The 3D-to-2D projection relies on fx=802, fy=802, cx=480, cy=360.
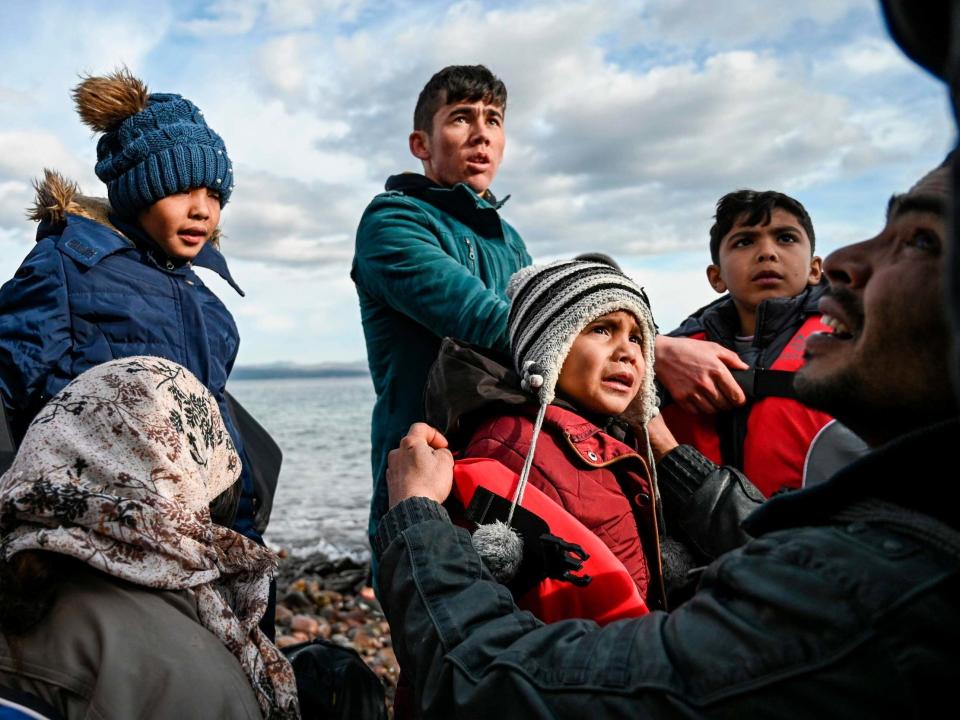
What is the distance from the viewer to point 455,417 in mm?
2664

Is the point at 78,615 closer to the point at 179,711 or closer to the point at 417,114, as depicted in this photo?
the point at 179,711

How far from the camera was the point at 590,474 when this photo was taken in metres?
2.57

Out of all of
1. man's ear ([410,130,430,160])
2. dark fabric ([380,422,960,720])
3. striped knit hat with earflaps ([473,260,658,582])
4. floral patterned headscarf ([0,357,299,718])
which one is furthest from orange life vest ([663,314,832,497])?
man's ear ([410,130,430,160])

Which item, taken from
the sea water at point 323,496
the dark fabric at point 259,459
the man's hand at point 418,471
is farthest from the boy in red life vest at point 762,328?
the sea water at point 323,496

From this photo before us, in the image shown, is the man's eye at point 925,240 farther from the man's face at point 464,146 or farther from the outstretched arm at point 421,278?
the man's face at point 464,146

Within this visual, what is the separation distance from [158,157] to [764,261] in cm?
273

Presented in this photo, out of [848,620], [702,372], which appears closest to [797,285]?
[702,372]

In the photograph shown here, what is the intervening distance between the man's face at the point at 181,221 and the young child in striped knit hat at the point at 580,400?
1560 mm

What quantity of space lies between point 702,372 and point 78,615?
7.24ft

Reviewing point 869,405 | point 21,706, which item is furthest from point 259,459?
point 869,405

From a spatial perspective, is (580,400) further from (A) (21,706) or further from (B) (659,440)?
(A) (21,706)

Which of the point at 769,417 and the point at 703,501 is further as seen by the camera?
the point at 769,417

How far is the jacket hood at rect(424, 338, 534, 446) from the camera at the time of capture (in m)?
2.65

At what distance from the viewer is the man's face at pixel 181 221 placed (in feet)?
11.7
